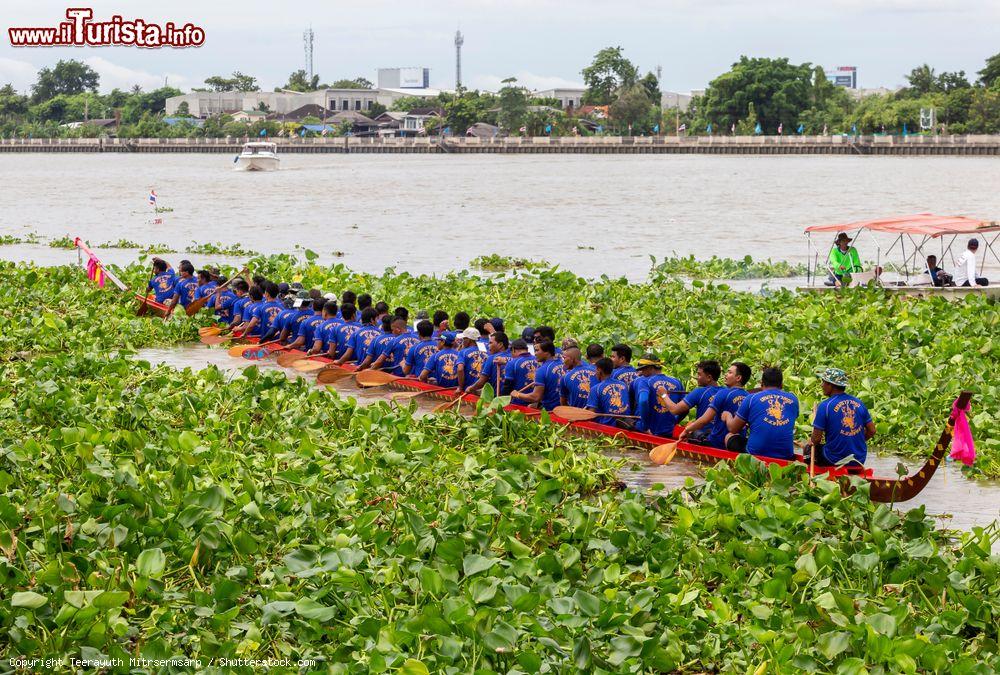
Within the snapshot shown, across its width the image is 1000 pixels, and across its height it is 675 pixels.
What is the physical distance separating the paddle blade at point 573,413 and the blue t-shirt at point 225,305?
812 cm

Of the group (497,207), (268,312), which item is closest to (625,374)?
(268,312)

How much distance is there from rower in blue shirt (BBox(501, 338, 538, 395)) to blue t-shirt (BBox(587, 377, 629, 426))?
88 centimetres

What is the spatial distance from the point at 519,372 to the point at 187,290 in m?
8.27

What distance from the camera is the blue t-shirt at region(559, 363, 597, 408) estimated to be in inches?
448

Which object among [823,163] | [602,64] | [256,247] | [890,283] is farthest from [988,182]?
[602,64]

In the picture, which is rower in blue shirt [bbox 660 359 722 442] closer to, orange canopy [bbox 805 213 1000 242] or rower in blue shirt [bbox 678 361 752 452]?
rower in blue shirt [bbox 678 361 752 452]

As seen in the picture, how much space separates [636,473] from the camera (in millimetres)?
10711

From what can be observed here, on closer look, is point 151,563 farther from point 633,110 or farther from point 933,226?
point 633,110

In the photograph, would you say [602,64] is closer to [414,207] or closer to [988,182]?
[988,182]

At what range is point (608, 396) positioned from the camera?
1119cm

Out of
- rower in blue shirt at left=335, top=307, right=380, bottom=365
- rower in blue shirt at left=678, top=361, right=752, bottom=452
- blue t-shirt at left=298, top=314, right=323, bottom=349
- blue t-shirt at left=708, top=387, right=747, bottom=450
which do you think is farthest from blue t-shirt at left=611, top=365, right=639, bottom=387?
blue t-shirt at left=298, top=314, right=323, bottom=349

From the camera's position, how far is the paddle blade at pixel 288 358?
607 inches

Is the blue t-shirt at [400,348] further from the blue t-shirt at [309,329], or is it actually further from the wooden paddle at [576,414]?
the wooden paddle at [576,414]

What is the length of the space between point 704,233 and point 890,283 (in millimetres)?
20920
